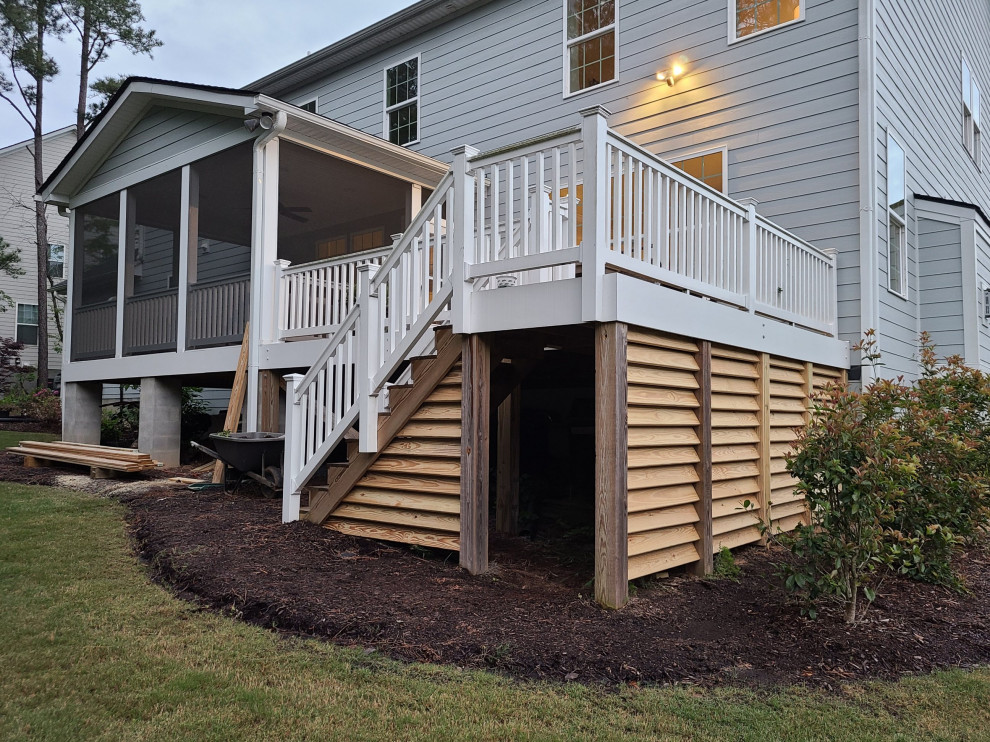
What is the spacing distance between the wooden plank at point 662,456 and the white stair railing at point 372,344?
1.71m

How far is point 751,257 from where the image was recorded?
5918 mm

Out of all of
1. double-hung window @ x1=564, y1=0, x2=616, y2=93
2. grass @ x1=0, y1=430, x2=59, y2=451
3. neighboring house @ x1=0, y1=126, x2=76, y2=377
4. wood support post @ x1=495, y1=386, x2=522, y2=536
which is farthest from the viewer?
neighboring house @ x1=0, y1=126, x2=76, y2=377

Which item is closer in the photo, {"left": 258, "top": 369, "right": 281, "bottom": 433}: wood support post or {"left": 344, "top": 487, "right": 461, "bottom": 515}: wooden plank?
{"left": 344, "top": 487, "right": 461, "bottom": 515}: wooden plank

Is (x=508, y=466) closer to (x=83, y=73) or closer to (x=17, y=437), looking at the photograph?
(x=17, y=437)

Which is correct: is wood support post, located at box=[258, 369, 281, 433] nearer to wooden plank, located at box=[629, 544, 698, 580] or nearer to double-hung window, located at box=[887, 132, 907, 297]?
wooden plank, located at box=[629, 544, 698, 580]

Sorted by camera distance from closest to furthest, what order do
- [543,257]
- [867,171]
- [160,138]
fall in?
1. [543,257]
2. [867,171]
3. [160,138]

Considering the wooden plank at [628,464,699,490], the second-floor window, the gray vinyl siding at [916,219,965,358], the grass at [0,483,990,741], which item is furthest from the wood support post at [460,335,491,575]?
the gray vinyl siding at [916,219,965,358]

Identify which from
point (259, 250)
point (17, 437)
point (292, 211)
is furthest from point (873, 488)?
point (17, 437)

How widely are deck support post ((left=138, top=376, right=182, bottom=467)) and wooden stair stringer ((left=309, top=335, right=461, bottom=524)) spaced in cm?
469

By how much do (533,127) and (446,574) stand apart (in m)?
7.09

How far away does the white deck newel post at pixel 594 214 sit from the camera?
14.3 ft

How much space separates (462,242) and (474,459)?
1.47 meters

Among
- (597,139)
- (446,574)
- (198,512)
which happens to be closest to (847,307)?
(597,139)

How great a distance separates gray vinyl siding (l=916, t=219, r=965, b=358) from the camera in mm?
8508
